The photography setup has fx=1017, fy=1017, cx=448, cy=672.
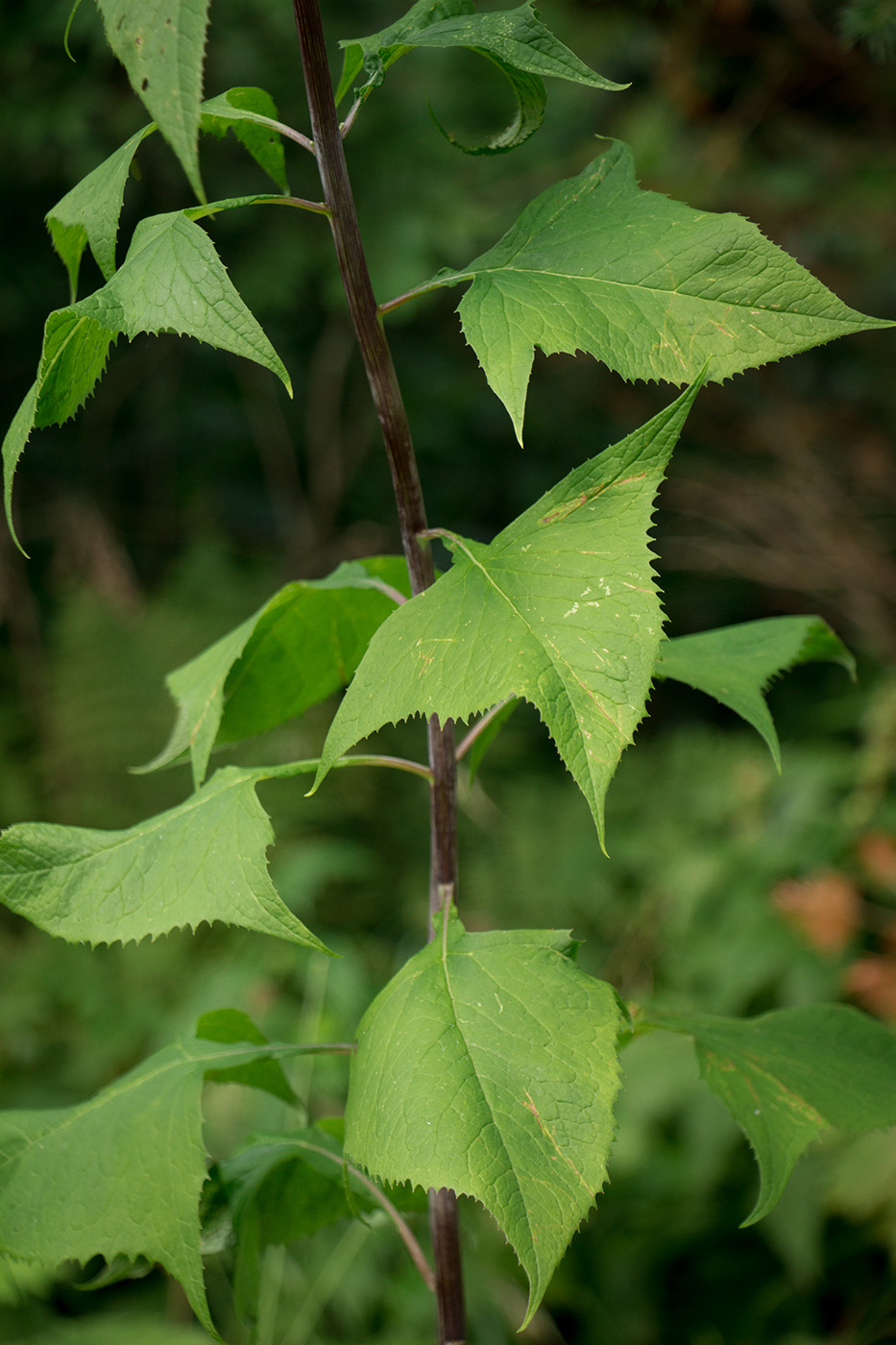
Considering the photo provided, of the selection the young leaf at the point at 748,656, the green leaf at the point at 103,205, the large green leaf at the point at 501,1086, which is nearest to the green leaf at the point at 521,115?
the green leaf at the point at 103,205

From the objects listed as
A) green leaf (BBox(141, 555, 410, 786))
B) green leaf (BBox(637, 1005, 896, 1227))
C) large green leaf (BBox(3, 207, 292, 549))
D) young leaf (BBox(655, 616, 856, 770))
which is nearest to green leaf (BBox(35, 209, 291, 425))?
large green leaf (BBox(3, 207, 292, 549))

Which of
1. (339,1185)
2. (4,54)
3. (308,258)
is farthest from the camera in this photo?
(308,258)

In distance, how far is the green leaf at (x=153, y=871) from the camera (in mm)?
526

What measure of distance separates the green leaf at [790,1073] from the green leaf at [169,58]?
0.52m

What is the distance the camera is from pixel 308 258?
2.75 meters

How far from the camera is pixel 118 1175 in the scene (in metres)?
0.56

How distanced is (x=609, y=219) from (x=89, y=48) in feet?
8.22

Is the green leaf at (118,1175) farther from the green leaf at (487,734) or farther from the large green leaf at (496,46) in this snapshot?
the large green leaf at (496,46)

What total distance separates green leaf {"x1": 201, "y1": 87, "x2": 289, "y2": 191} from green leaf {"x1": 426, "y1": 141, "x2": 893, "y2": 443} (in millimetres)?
149

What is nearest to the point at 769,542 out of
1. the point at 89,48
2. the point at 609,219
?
the point at 89,48

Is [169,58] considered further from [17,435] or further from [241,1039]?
[241,1039]

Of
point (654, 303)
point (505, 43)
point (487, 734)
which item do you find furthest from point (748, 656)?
point (505, 43)

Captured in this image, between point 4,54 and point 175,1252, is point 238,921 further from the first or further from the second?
point 4,54

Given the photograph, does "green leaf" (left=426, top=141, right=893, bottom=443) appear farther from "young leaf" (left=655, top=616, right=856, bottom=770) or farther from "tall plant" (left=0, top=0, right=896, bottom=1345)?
"young leaf" (left=655, top=616, right=856, bottom=770)
